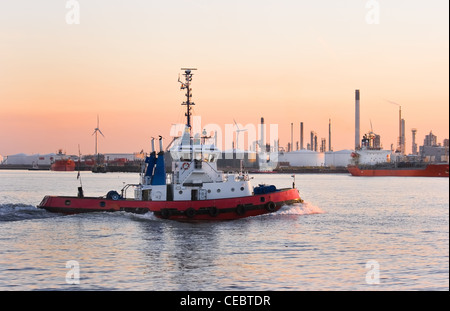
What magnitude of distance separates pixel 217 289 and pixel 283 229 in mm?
15525

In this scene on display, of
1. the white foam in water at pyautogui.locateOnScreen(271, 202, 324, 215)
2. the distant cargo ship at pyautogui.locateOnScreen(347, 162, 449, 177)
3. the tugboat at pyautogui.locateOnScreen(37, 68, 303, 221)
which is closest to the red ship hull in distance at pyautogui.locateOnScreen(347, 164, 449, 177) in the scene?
the distant cargo ship at pyautogui.locateOnScreen(347, 162, 449, 177)

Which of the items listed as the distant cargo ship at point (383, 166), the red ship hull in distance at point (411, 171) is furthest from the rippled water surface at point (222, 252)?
the distant cargo ship at point (383, 166)

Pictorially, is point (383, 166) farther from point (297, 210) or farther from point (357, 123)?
point (297, 210)

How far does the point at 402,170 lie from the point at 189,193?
138627 mm

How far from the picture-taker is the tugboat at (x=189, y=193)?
123 ft

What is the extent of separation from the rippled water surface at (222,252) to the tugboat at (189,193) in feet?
2.33

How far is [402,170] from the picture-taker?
165875 millimetres

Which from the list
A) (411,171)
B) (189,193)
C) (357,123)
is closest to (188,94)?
(189,193)

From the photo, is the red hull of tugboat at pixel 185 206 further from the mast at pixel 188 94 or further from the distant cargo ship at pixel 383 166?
the distant cargo ship at pixel 383 166

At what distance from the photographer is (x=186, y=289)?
2073cm

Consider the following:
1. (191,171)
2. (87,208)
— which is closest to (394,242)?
(191,171)

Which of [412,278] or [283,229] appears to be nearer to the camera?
[412,278]

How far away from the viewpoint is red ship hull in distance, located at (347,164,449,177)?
15562cm
